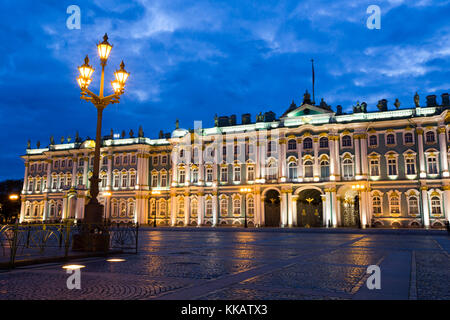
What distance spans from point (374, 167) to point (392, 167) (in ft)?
6.26

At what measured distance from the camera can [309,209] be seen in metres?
46.0

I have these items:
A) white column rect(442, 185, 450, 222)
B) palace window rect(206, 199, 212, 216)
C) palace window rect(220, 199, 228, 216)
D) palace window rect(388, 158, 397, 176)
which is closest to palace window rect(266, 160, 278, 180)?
palace window rect(220, 199, 228, 216)

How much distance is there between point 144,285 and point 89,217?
6927mm

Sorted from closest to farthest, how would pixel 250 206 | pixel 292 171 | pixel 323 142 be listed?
1. pixel 323 142
2. pixel 292 171
3. pixel 250 206

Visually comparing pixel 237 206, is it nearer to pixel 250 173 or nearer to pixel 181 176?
pixel 250 173

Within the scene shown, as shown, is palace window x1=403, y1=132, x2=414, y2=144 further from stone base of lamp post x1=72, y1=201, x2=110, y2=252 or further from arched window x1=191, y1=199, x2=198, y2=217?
stone base of lamp post x1=72, y1=201, x2=110, y2=252

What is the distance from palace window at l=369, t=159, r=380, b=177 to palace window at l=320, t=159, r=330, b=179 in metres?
4.81

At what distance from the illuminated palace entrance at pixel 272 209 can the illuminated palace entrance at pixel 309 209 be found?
2.84m

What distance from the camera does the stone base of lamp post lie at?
1387 centimetres

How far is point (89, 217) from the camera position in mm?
13953

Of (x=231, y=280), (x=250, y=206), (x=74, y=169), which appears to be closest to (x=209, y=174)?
(x=250, y=206)

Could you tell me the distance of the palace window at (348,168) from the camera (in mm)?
43916
